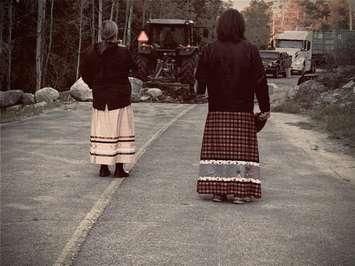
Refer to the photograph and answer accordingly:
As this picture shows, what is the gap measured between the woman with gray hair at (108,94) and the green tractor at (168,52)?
14.7 meters

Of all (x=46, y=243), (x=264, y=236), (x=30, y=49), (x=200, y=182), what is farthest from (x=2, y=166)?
(x=30, y=49)

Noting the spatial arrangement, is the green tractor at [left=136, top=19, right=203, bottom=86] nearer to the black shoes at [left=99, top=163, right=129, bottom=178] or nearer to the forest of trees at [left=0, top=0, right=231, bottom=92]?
the forest of trees at [left=0, top=0, right=231, bottom=92]

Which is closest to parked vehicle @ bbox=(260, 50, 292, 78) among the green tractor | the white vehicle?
the white vehicle

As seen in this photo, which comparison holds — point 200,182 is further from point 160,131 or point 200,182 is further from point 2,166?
point 160,131

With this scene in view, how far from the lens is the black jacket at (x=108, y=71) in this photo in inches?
310

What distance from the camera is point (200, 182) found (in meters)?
6.92

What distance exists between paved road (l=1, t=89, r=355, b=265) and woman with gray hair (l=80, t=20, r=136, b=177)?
14.6 inches

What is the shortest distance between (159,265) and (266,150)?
6.51 meters

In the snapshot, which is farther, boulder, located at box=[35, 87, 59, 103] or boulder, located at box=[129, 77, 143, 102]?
boulder, located at box=[35, 87, 59, 103]

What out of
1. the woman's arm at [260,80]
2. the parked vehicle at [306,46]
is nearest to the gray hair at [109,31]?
the woman's arm at [260,80]

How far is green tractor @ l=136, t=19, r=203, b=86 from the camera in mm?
22969

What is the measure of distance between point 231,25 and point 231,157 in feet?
4.41

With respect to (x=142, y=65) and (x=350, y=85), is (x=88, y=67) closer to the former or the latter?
(x=350, y=85)

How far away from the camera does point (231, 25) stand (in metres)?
6.60
